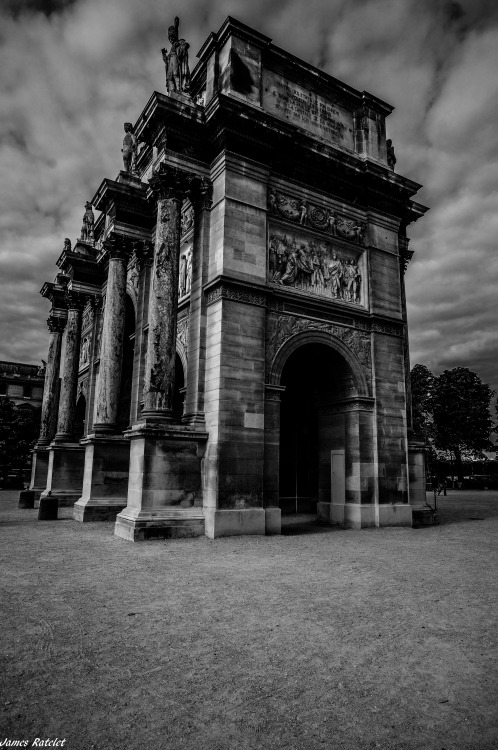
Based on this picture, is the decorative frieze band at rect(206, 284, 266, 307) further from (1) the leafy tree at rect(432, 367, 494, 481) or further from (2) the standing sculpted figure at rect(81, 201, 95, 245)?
(1) the leafy tree at rect(432, 367, 494, 481)

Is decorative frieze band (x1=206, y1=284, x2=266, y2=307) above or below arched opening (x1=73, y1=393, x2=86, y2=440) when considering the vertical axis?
above

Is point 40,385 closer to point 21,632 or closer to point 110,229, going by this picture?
point 110,229

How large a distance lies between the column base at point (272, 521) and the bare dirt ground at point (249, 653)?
13.1ft

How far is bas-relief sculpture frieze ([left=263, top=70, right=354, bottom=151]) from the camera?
16.3 metres

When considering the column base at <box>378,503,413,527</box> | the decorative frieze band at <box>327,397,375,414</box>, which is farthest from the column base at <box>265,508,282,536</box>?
the decorative frieze band at <box>327,397,375,414</box>

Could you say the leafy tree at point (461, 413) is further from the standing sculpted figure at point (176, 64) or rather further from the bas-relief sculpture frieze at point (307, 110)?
the standing sculpted figure at point (176, 64)

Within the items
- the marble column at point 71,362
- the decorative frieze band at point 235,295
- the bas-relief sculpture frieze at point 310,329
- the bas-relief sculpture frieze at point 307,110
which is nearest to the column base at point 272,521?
the bas-relief sculpture frieze at point 310,329

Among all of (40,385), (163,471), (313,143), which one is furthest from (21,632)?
(40,385)

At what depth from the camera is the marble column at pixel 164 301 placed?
13484 millimetres

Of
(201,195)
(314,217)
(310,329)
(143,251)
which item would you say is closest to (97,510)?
(310,329)

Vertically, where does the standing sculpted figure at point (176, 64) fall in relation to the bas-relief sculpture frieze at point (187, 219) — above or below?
above

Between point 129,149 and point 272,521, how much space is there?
14579 millimetres

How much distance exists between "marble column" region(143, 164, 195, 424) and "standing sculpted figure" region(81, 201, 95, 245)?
11.2m

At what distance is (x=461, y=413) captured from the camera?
5647 cm
